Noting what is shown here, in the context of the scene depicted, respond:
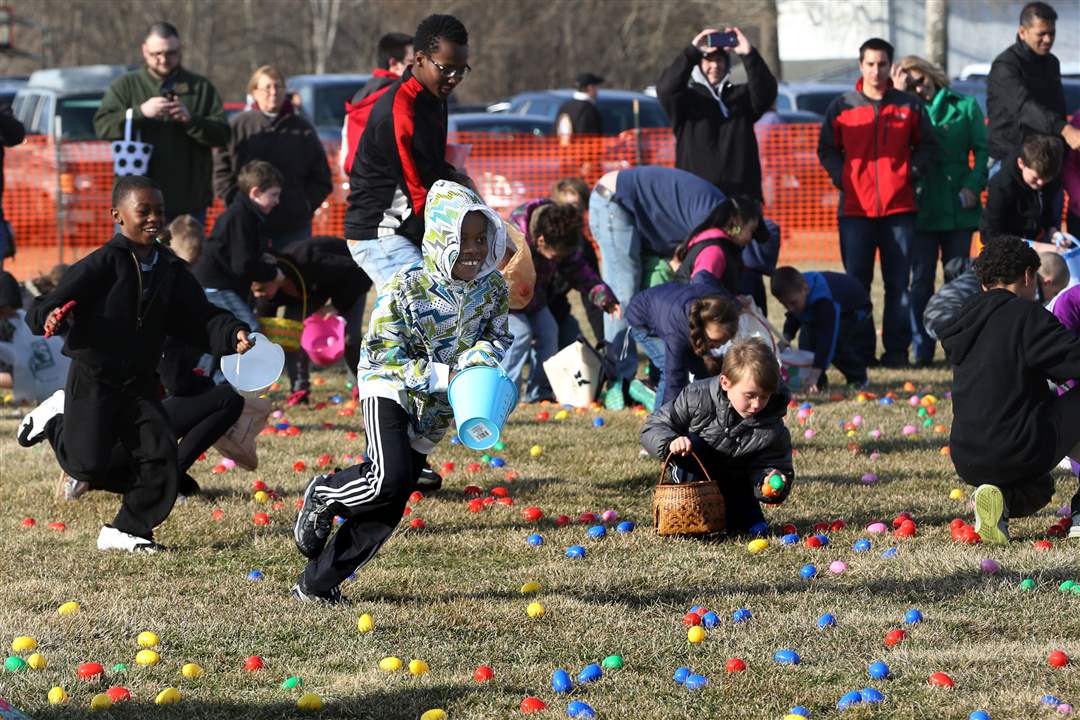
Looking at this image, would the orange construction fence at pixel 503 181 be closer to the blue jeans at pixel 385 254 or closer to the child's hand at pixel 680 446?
the blue jeans at pixel 385 254

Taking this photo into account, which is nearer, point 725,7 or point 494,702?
point 494,702

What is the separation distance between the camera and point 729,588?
5938 millimetres

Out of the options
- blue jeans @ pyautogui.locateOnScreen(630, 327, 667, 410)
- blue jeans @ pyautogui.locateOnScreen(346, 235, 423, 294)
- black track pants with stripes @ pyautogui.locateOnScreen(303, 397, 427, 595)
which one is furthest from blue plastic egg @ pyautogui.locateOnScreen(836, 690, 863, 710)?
blue jeans @ pyautogui.locateOnScreen(630, 327, 667, 410)

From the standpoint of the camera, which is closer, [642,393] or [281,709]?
[281,709]

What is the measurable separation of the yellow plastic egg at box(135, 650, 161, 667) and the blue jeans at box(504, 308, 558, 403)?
16.1 feet

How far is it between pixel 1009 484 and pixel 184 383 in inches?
146

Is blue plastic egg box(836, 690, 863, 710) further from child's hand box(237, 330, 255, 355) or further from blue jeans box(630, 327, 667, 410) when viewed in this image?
blue jeans box(630, 327, 667, 410)

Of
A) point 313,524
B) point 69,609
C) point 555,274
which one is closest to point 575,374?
point 555,274

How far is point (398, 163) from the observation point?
23.7ft

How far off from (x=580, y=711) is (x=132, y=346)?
9.13 ft

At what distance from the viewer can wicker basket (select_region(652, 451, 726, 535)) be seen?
21.6 ft

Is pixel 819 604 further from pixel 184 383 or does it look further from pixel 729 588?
pixel 184 383

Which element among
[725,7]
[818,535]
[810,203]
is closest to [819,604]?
[818,535]

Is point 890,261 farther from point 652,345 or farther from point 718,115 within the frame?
point 652,345
